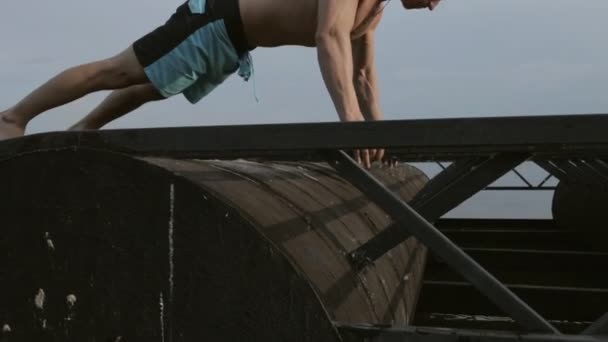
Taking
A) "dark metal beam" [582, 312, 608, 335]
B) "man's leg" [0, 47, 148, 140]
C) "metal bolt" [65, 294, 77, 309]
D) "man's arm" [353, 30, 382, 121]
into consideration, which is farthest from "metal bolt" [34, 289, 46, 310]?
"man's arm" [353, 30, 382, 121]

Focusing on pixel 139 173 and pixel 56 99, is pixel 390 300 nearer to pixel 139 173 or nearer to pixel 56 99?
pixel 139 173

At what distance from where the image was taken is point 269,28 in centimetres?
365

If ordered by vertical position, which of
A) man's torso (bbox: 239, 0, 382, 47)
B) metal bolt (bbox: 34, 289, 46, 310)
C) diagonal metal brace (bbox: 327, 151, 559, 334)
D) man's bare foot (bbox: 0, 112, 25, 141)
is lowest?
metal bolt (bbox: 34, 289, 46, 310)

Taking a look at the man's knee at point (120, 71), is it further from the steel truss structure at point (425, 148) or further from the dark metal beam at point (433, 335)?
the dark metal beam at point (433, 335)

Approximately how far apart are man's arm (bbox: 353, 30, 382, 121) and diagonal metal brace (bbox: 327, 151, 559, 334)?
2.04 m

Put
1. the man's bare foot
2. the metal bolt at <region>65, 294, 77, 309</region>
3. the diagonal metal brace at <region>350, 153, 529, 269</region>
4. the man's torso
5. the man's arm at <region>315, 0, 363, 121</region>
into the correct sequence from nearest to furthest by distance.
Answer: the diagonal metal brace at <region>350, 153, 529, 269</region> → the metal bolt at <region>65, 294, 77, 309</region> → the man's arm at <region>315, 0, 363, 121</region> → the man's torso → the man's bare foot

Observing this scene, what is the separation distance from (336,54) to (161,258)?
4.51ft

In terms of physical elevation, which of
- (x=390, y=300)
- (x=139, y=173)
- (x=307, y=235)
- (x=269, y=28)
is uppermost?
(x=269, y=28)

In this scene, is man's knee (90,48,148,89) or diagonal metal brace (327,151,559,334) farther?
man's knee (90,48,148,89)

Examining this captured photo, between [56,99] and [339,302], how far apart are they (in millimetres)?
2188

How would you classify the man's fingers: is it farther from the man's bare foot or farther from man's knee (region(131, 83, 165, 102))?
the man's bare foot

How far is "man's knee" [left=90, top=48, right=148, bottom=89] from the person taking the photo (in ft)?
12.0

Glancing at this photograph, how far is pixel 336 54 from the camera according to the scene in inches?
129

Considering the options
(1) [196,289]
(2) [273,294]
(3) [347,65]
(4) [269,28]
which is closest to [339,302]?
(2) [273,294]
